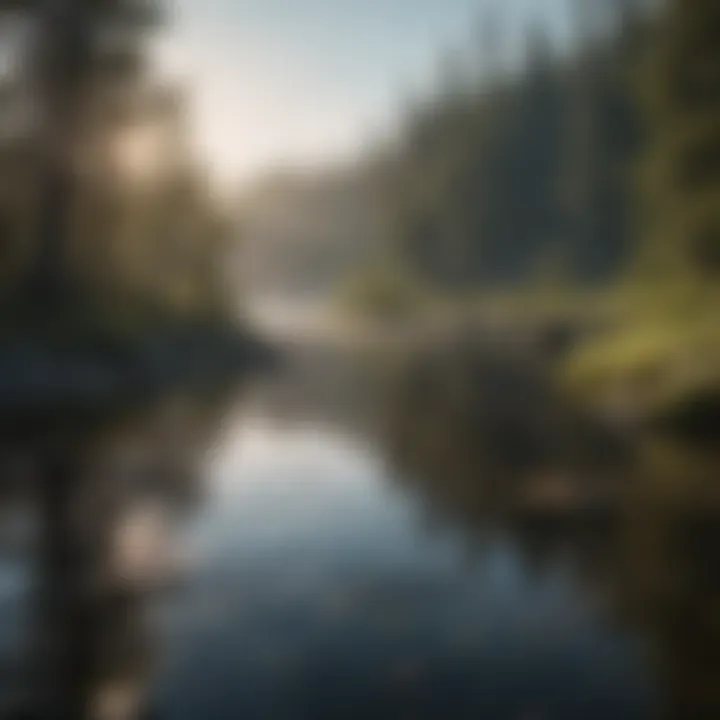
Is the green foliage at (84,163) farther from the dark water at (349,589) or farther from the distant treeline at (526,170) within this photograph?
the distant treeline at (526,170)

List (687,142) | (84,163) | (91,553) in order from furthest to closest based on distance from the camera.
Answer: (84,163) < (687,142) < (91,553)

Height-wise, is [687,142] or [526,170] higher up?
[526,170]

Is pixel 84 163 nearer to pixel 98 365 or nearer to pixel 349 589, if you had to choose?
pixel 98 365

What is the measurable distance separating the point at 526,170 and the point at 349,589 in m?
55.5

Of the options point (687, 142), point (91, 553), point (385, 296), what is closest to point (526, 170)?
point (385, 296)

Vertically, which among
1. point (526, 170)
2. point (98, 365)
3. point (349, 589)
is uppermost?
point (526, 170)

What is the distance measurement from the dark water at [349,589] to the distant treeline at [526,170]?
3201 cm

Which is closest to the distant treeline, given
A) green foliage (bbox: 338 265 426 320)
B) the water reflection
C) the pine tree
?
green foliage (bbox: 338 265 426 320)

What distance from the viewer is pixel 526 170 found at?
61.4 meters

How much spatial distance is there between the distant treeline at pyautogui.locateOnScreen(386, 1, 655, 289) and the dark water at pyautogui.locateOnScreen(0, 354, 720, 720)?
3201 cm

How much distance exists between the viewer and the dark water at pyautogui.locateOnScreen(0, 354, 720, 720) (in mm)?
6926

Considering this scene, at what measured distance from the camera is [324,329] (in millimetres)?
52188

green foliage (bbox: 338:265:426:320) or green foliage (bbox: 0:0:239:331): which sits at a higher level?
green foliage (bbox: 338:265:426:320)

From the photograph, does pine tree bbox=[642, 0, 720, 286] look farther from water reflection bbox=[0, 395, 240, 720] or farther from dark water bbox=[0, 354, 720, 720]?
water reflection bbox=[0, 395, 240, 720]
